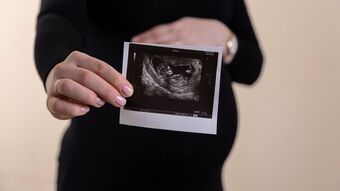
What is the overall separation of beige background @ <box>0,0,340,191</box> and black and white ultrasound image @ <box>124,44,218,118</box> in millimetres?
796

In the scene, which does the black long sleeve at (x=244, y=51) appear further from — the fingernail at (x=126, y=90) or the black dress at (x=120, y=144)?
the fingernail at (x=126, y=90)

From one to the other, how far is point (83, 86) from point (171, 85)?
16 centimetres

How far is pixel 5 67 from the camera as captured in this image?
140 centimetres

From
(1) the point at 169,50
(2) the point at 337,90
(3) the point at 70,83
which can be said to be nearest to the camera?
(3) the point at 70,83

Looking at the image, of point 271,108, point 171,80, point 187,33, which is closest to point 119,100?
point 171,80

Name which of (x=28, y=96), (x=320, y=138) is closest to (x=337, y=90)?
(x=320, y=138)

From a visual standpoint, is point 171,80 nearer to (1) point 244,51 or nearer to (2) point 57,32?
(2) point 57,32

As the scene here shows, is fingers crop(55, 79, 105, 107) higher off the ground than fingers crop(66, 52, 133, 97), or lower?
lower

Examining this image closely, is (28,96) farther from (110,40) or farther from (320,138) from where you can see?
(320,138)

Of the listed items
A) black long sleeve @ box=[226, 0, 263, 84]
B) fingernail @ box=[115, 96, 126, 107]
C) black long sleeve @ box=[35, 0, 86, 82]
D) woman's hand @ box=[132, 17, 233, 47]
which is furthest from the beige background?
fingernail @ box=[115, 96, 126, 107]

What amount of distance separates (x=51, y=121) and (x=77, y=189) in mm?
770

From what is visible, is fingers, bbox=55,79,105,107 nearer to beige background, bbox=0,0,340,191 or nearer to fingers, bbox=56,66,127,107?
fingers, bbox=56,66,127,107

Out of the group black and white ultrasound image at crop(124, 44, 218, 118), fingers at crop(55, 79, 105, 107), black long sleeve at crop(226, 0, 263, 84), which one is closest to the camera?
fingers at crop(55, 79, 105, 107)

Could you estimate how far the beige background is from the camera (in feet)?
4.41
